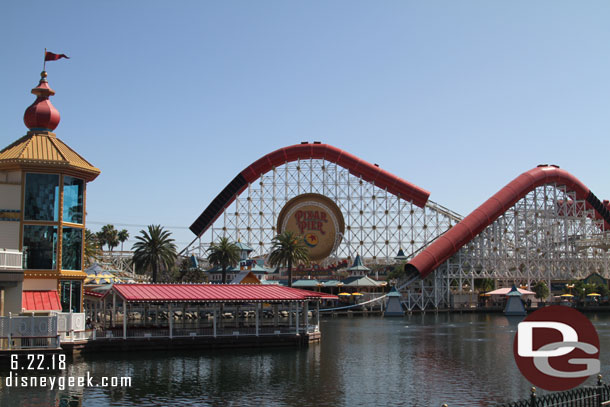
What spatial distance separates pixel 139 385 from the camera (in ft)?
98.9

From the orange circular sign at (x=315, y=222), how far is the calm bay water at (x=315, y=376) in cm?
5111

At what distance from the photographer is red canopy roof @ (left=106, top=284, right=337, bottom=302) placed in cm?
4209

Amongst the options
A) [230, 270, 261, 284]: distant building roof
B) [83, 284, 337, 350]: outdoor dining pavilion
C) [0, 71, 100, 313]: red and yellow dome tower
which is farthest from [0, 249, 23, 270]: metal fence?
[230, 270, 261, 284]: distant building roof

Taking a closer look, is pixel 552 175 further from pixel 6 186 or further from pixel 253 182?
pixel 6 186

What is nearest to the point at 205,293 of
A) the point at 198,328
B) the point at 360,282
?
the point at 198,328

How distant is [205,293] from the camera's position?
4481 centimetres

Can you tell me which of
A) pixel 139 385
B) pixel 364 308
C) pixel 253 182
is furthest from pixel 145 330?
pixel 253 182

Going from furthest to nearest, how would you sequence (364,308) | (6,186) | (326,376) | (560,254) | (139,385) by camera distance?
1. (560,254)
2. (364,308)
3. (6,186)
4. (326,376)
5. (139,385)

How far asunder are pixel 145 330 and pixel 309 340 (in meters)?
11.2

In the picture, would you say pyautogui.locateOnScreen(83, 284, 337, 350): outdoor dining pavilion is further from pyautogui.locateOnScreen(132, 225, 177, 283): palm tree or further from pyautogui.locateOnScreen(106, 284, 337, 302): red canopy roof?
pyautogui.locateOnScreen(132, 225, 177, 283): palm tree

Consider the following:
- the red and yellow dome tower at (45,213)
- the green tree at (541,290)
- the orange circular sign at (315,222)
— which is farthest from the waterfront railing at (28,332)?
the green tree at (541,290)

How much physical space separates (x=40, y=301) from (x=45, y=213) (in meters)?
5.45

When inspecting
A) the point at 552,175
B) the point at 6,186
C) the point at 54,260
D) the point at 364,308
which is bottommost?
the point at 364,308

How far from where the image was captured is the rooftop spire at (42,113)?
44594mm
